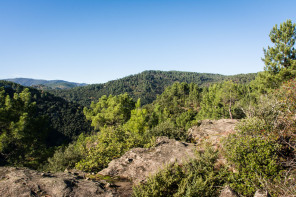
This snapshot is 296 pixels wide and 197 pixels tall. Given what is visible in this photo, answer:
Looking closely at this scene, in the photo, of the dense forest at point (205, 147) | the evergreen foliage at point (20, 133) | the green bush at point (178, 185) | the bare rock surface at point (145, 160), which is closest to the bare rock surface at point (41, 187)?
the green bush at point (178, 185)

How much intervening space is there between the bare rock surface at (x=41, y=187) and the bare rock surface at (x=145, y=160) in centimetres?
260

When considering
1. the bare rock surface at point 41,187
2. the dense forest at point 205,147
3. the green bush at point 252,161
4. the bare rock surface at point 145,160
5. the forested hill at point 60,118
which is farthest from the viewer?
the forested hill at point 60,118

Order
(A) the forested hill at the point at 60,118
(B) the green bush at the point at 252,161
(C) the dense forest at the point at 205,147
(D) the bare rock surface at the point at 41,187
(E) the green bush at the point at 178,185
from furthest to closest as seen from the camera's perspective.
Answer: (A) the forested hill at the point at 60,118 < (B) the green bush at the point at 252,161 < (C) the dense forest at the point at 205,147 < (E) the green bush at the point at 178,185 < (D) the bare rock surface at the point at 41,187

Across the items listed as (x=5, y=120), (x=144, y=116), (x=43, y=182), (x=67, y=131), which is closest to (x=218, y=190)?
(x=43, y=182)

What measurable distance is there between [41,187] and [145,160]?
6.29m

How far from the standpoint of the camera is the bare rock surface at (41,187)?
20.2ft

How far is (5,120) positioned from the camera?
20234 mm

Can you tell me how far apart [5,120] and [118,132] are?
15989mm

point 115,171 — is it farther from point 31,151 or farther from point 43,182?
point 31,151

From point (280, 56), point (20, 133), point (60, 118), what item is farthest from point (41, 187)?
point (60, 118)

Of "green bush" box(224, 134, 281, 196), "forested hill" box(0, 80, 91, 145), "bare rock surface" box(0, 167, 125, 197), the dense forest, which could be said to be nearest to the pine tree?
the dense forest

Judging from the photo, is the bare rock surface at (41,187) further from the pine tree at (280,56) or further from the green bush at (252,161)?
the pine tree at (280,56)

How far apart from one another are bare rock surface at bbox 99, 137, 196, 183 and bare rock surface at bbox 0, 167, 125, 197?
8.51 ft

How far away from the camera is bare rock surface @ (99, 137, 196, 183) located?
10.1m
